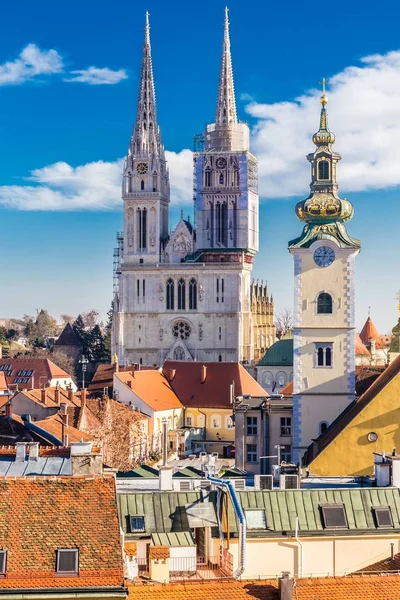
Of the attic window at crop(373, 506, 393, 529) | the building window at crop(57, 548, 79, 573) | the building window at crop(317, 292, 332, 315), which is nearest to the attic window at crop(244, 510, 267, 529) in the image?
the attic window at crop(373, 506, 393, 529)

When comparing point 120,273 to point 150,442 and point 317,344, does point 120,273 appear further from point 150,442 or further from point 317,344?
point 317,344

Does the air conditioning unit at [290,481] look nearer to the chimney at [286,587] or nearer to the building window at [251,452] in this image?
the chimney at [286,587]

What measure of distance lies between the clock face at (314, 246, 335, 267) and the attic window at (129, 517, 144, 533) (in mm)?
22835

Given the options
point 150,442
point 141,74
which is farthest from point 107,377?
point 141,74

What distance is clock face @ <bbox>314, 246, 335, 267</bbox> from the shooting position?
47406 millimetres

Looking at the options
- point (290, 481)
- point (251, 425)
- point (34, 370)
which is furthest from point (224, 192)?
point (290, 481)

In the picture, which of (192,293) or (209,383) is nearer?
(209,383)

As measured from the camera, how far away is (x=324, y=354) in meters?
47.8

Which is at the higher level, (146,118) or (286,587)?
(146,118)

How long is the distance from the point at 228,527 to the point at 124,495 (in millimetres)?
2383

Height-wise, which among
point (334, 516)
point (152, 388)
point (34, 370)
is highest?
point (34, 370)

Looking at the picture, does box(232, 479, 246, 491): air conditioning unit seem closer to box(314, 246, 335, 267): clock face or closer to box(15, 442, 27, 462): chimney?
box(15, 442, 27, 462): chimney

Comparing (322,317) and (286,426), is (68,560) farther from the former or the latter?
(286,426)

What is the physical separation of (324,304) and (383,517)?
827 inches
